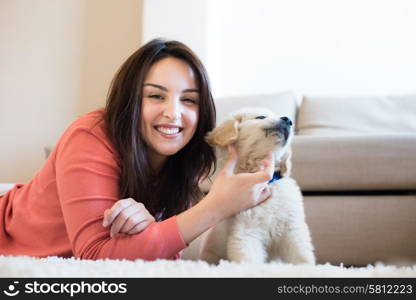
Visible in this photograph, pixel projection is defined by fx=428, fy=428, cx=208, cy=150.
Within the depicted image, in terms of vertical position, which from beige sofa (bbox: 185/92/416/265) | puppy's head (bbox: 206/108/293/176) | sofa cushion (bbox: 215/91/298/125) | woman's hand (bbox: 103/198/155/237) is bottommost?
beige sofa (bbox: 185/92/416/265)

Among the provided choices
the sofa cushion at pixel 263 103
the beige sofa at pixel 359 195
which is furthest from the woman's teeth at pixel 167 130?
the sofa cushion at pixel 263 103

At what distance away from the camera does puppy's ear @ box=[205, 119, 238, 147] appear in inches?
41.4

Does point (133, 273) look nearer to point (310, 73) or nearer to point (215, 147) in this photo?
point (215, 147)

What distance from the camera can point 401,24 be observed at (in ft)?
8.50

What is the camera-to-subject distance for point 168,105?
1025mm

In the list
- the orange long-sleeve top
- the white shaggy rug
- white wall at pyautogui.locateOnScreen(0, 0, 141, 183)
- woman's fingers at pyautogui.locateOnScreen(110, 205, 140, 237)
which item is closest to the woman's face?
the orange long-sleeve top

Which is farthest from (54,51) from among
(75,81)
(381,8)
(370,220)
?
(370,220)

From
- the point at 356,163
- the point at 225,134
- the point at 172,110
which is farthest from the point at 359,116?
the point at 172,110

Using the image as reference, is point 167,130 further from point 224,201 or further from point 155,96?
point 224,201

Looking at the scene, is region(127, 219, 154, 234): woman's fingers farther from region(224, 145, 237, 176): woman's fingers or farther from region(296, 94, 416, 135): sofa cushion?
region(296, 94, 416, 135): sofa cushion

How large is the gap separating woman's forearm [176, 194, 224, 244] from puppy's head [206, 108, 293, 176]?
0.67 feet

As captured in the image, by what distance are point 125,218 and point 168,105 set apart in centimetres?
30

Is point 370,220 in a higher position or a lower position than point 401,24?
lower

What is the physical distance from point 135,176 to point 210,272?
1.67 feet
